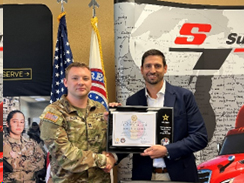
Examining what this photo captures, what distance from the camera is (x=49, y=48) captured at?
3508 mm

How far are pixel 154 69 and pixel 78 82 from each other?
62cm

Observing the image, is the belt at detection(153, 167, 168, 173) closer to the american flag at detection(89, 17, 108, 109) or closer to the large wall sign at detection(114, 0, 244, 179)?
the american flag at detection(89, 17, 108, 109)

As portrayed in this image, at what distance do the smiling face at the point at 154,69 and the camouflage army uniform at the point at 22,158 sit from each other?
1629 millimetres

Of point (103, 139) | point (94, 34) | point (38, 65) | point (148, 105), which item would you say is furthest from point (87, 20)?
point (103, 139)

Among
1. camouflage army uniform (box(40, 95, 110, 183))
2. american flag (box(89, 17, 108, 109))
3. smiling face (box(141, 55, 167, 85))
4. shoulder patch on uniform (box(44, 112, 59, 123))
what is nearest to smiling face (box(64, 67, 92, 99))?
camouflage army uniform (box(40, 95, 110, 183))

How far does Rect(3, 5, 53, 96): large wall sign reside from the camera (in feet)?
11.2

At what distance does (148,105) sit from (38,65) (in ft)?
5.04

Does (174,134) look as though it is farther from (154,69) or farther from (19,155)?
(19,155)

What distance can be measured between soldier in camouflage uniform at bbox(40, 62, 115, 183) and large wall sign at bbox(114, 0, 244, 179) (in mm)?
1278

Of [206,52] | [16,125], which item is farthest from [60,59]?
[206,52]

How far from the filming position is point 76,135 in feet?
7.28

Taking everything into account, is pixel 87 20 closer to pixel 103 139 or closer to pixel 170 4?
pixel 170 4

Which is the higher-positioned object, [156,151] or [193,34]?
[193,34]

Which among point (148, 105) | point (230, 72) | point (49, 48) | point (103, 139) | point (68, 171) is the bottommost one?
point (68, 171)
